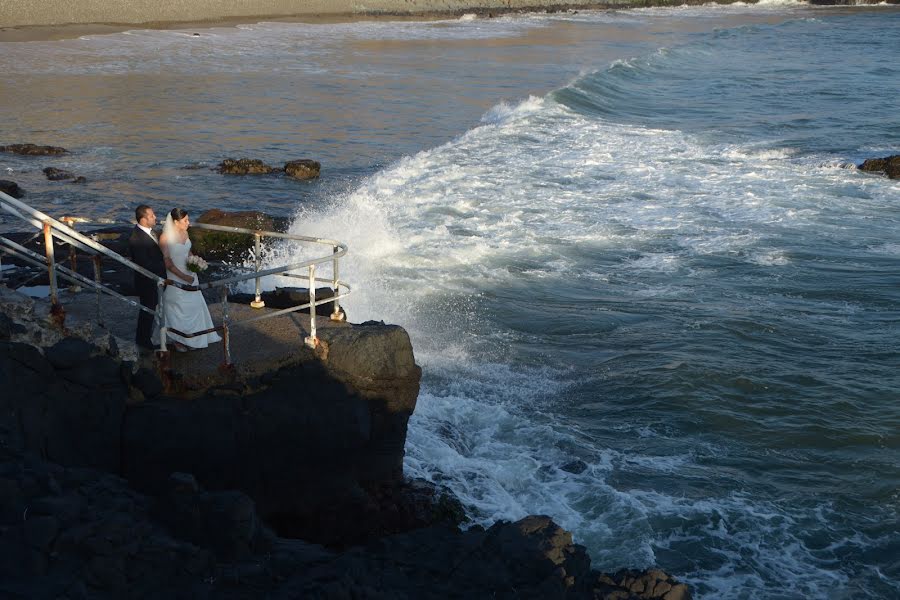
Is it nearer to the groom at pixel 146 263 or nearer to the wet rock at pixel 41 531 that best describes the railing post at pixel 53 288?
the groom at pixel 146 263

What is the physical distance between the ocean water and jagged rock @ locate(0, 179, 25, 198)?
0.60m

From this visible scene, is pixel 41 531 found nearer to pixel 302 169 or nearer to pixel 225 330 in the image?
pixel 225 330

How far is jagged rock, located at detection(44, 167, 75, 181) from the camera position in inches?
829

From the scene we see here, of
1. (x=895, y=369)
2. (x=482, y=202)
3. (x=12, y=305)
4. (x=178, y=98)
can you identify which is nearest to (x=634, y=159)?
(x=482, y=202)

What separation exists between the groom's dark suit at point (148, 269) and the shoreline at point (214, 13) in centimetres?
3994

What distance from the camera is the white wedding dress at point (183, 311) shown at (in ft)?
27.1

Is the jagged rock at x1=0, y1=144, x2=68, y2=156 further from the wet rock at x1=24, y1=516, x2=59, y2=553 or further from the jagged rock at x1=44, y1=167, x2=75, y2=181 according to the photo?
the wet rock at x1=24, y1=516, x2=59, y2=553

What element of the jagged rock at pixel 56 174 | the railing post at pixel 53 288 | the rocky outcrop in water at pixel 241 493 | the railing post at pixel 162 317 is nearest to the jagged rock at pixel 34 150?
the jagged rock at pixel 56 174

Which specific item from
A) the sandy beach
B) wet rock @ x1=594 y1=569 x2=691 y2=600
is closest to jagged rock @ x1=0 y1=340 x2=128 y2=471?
wet rock @ x1=594 y1=569 x2=691 y2=600

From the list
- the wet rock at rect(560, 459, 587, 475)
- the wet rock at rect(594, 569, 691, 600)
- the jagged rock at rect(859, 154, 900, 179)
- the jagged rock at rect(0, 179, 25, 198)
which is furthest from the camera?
the jagged rock at rect(859, 154, 900, 179)

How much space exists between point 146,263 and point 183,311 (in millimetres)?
651

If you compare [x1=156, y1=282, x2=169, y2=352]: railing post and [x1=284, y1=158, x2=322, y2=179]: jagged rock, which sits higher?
[x1=156, y1=282, x2=169, y2=352]: railing post

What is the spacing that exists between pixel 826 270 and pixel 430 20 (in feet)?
168

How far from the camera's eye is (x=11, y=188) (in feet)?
63.2
